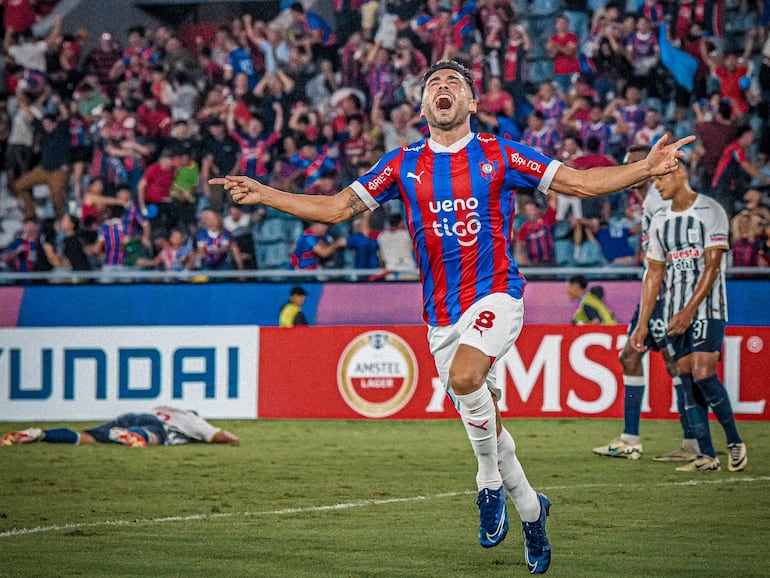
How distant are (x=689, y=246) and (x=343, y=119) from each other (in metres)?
9.70

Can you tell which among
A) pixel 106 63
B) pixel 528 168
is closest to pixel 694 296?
pixel 528 168

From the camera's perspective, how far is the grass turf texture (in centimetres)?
623

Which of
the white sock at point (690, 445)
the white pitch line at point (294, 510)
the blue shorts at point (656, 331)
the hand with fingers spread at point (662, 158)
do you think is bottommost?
the white pitch line at point (294, 510)

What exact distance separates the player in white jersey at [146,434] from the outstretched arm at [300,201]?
5.71 m

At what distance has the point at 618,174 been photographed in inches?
237

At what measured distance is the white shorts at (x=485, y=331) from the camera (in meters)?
6.03

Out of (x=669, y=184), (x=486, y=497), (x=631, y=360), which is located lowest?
(x=486, y=497)

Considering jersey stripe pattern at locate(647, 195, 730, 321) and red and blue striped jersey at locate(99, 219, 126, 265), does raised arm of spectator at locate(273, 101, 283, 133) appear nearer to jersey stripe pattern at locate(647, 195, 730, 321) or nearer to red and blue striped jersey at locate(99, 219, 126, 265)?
red and blue striped jersey at locate(99, 219, 126, 265)

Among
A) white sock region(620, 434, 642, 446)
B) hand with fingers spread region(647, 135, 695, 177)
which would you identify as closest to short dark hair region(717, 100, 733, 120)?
white sock region(620, 434, 642, 446)

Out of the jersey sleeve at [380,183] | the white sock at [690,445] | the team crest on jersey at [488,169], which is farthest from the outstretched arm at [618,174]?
the white sock at [690,445]

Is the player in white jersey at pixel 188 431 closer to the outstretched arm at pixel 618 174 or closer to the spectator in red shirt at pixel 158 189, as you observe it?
the outstretched arm at pixel 618 174

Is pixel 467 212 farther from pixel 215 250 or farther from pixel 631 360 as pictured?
pixel 215 250

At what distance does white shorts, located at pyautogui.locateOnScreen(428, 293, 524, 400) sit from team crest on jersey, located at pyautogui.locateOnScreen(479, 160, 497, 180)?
1.88ft

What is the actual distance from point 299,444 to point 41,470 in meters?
2.62
